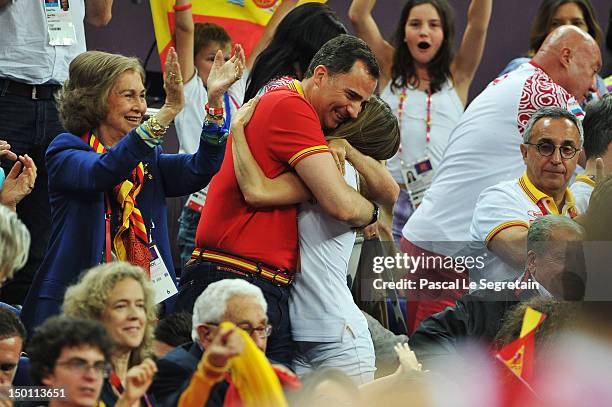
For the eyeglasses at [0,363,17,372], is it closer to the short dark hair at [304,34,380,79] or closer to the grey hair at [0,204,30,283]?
the grey hair at [0,204,30,283]

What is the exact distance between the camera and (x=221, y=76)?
3.26 m

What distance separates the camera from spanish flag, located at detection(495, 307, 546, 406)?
8.34ft

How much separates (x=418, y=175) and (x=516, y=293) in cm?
203

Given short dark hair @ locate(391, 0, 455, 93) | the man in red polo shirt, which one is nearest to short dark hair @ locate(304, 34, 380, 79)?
the man in red polo shirt

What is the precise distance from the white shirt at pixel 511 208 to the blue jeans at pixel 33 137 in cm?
139

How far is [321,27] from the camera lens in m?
3.76

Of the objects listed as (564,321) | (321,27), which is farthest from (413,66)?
(564,321)

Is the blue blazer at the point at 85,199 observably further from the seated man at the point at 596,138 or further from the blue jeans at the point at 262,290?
the seated man at the point at 596,138

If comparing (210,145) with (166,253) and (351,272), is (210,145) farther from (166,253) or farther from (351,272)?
(351,272)

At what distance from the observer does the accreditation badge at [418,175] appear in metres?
4.98

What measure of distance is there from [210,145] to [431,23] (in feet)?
7.08

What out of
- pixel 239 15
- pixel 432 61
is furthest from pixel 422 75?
pixel 239 15

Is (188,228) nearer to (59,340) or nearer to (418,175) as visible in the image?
(418,175)

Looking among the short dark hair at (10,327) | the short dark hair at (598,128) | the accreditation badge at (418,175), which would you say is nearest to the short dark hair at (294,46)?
the short dark hair at (598,128)
